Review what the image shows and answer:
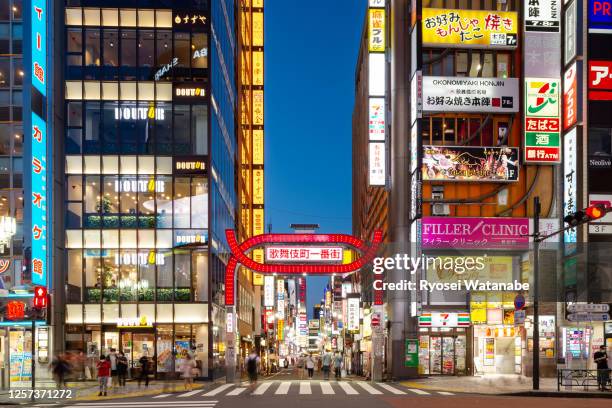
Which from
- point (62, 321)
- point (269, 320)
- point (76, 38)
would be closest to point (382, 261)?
point (62, 321)

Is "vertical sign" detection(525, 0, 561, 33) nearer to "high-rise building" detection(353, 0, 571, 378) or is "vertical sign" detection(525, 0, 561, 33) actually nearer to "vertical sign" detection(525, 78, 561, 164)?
"high-rise building" detection(353, 0, 571, 378)

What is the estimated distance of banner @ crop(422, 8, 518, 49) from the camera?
47.2 m

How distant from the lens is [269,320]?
110m

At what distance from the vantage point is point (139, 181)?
47156 mm

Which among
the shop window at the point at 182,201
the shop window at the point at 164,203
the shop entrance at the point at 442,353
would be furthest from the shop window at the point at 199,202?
the shop entrance at the point at 442,353

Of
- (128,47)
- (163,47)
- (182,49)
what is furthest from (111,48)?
(182,49)

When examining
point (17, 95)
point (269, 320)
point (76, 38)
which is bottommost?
point (269, 320)

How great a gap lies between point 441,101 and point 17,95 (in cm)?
2525

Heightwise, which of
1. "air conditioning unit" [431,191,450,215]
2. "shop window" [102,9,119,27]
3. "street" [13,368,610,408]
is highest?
"shop window" [102,9,119,27]

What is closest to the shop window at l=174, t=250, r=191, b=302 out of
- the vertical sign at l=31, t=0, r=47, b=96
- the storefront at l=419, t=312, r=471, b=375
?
the vertical sign at l=31, t=0, r=47, b=96

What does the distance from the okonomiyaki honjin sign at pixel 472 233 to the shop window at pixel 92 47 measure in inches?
923

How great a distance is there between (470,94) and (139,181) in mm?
21843

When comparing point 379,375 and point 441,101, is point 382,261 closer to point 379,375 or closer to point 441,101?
point 379,375

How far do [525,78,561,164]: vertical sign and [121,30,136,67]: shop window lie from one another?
83.3 feet
